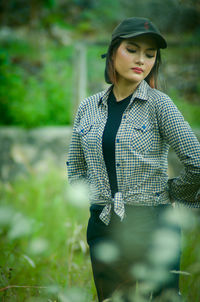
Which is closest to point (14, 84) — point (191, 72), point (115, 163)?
point (191, 72)

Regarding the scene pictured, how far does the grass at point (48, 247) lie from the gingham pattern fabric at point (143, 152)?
41 cm

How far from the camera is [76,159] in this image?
81.4 inches

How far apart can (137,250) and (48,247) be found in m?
1.41

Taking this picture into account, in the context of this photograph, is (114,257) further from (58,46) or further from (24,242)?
(58,46)

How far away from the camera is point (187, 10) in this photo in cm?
527

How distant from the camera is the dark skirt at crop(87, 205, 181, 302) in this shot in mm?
1818

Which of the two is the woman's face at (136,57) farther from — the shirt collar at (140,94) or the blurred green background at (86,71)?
the blurred green background at (86,71)

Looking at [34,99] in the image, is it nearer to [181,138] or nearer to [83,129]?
[83,129]

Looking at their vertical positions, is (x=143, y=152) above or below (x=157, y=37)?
below

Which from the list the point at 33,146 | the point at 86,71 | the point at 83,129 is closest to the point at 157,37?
the point at 83,129

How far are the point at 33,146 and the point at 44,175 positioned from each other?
821 millimetres

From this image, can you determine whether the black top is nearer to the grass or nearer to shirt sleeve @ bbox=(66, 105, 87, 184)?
shirt sleeve @ bbox=(66, 105, 87, 184)

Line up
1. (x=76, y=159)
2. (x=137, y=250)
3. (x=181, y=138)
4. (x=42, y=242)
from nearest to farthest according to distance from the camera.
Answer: (x=181, y=138) < (x=137, y=250) < (x=76, y=159) < (x=42, y=242)

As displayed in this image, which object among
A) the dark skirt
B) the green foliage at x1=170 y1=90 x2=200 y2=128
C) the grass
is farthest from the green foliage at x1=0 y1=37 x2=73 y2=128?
the dark skirt
